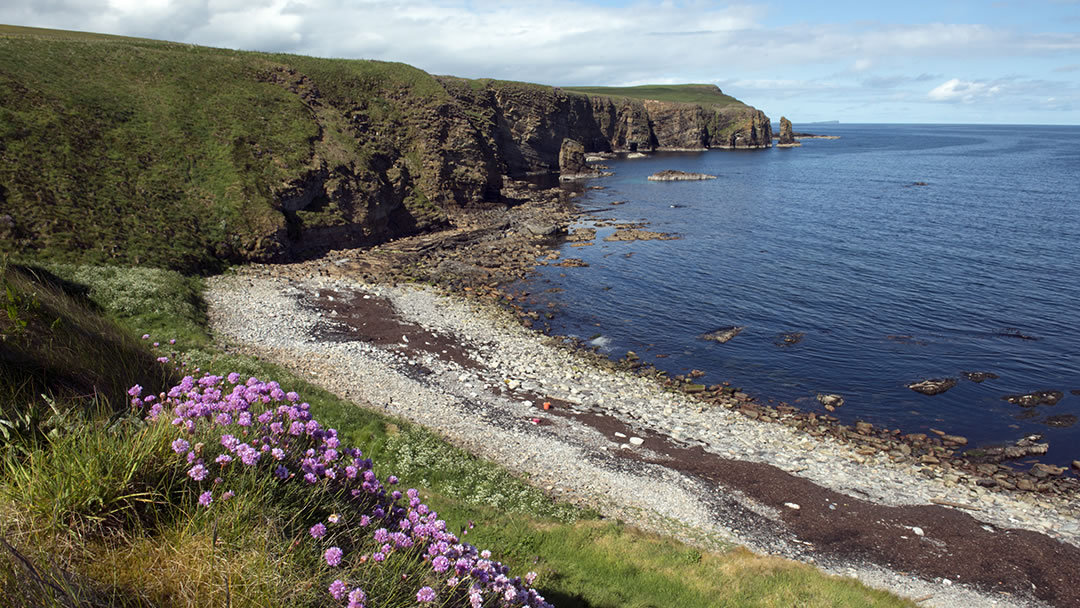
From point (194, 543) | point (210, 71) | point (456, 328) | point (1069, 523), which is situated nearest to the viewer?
point (194, 543)

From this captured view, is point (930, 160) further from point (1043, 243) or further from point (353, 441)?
point (353, 441)

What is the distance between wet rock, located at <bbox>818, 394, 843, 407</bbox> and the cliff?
3889 centimetres

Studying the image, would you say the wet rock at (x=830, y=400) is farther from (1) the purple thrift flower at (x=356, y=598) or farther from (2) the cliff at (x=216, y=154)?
(2) the cliff at (x=216, y=154)

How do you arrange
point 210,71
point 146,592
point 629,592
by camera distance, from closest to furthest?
1. point 146,592
2. point 629,592
3. point 210,71

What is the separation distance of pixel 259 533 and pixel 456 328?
3179 centimetres

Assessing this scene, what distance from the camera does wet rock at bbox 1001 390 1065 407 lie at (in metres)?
30.4

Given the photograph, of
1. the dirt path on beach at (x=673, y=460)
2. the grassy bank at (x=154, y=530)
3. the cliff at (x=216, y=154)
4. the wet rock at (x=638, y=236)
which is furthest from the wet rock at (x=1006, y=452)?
the cliff at (x=216, y=154)

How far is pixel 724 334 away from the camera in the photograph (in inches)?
1554

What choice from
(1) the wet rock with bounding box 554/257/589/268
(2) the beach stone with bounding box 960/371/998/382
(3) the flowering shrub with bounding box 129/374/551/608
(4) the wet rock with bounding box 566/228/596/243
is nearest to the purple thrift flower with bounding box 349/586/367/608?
(3) the flowering shrub with bounding box 129/374/551/608

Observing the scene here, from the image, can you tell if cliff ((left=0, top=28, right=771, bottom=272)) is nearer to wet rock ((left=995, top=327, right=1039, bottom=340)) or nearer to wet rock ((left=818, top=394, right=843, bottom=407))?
wet rock ((left=818, top=394, right=843, bottom=407))

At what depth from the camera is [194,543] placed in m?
5.65

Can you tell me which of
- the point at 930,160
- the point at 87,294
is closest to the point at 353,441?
the point at 87,294

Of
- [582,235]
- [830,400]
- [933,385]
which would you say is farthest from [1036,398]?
[582,235]

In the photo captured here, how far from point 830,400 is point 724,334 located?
31.2 feet
